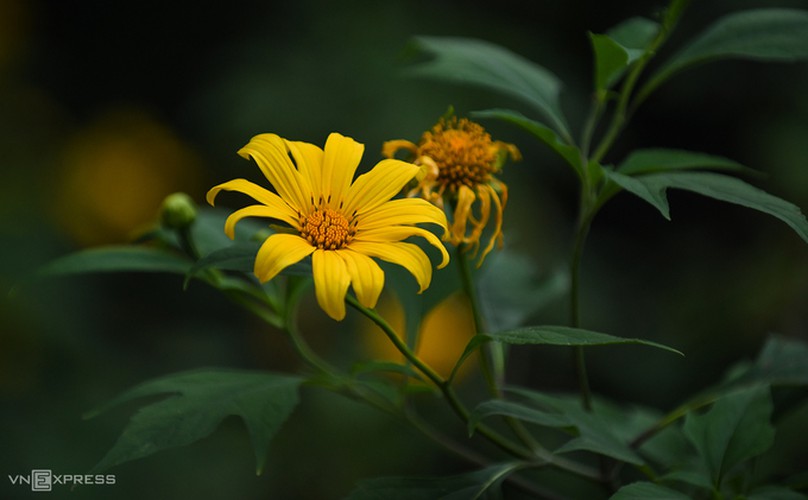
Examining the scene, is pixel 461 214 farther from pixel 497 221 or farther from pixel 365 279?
pixel 365 279

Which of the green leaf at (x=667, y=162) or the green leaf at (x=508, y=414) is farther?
the green leaf at (x=667, y=162)

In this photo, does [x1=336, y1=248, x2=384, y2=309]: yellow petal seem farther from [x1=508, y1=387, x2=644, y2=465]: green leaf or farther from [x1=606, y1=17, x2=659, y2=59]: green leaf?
[x1=606, y1=17, x2=659, y2=59]: green leaf

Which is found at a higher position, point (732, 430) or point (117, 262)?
point (117, 262)

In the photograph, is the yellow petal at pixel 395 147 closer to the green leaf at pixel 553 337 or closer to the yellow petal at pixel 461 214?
the yellow petal at pixel 461 214

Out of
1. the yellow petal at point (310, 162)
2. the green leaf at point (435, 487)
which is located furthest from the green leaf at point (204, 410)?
the yellow petal at point (310, 162)

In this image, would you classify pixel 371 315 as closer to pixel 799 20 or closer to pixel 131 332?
pixel 799 20

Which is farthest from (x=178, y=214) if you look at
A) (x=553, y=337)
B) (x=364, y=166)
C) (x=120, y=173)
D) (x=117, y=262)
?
(x=120, y=173)
